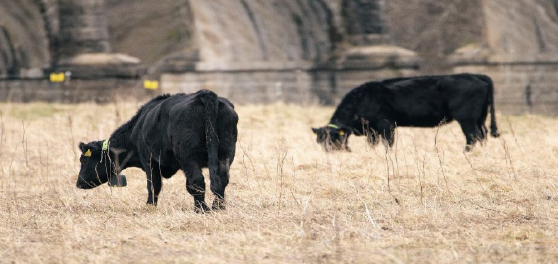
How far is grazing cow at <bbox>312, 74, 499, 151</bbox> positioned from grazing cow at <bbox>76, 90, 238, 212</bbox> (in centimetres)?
499

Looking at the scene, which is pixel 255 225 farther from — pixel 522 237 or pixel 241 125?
pixel 241 125

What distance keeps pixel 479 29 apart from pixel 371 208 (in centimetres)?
2226

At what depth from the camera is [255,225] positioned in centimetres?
818

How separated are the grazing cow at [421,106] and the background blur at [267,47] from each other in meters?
10.8

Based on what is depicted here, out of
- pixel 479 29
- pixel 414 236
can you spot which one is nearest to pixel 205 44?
pixel 479 29

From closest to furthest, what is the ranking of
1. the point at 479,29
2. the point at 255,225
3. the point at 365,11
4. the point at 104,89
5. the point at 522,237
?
the point at 522,237
the point at 255,225
the point at 104,89
the point at 365,11
the point at 479,29

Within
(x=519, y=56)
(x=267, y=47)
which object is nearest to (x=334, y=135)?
(x=267, y=47)

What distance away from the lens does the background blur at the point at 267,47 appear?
84.9 feet

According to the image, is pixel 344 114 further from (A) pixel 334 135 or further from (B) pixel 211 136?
(B) pixel 211 136

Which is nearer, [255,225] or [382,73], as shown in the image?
[255,225]

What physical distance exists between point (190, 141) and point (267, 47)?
2222cm

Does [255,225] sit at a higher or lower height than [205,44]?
lower

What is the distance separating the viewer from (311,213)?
817 cm

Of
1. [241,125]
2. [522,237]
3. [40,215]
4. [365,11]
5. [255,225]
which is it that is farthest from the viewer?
[365,11]
